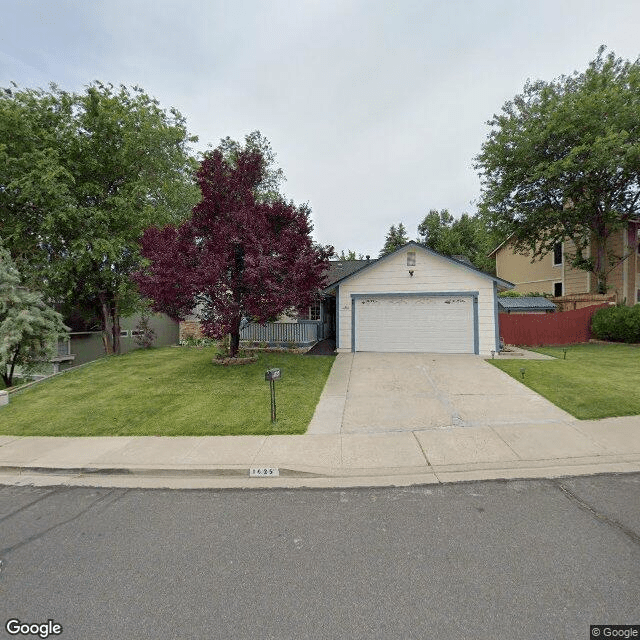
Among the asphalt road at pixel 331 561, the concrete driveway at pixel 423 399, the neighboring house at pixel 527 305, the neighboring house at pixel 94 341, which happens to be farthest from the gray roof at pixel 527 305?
the neighboring house at pixel 94 341

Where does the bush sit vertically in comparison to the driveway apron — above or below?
above

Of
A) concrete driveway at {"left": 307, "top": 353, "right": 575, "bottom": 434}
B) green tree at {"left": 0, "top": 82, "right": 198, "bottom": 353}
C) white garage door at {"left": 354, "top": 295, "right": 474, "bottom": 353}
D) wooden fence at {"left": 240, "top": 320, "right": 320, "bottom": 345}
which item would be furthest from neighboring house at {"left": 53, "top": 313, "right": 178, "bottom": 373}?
concrete driveway at {"left": 307, "top": 353, "right": 575, "bottom": 434}

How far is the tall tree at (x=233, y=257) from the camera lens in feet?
30.3

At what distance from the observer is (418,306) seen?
1376cm

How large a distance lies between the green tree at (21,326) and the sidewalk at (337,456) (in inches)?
220

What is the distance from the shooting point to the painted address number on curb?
4.52 metres

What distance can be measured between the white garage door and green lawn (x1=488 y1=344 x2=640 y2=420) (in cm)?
211

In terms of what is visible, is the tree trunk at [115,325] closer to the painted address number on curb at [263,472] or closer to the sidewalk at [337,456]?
the sidewalk at [337,456]

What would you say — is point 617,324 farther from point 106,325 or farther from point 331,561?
point 106,325

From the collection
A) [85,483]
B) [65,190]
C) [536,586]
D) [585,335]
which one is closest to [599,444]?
[536,586]

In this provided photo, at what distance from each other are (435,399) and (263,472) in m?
4.60

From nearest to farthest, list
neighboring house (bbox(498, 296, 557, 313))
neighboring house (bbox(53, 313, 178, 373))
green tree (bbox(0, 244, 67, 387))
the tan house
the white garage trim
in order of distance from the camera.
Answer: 1. green tree (bbox(0, 244, 67, 387))
2. the white garage trim
3. neighboring house (bbox(498, 296, 557, 313))
4. neighboring house (bbox(53, 313, 178, 373))
5. the tan house

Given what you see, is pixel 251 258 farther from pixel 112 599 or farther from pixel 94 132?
pixel 94 132

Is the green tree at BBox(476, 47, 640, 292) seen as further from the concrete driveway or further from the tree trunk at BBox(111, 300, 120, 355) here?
the tree trunk at BBox(111, 300, 120, 355)
